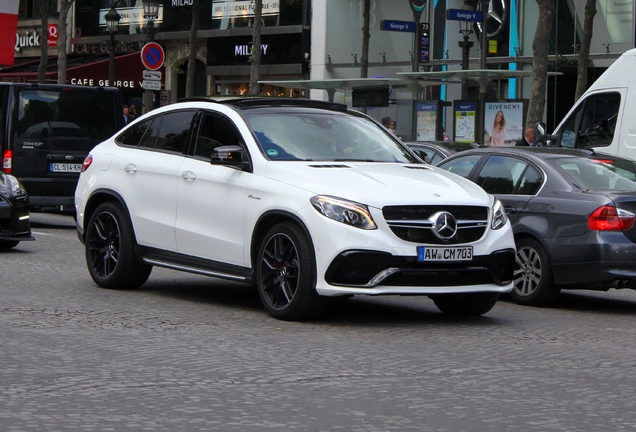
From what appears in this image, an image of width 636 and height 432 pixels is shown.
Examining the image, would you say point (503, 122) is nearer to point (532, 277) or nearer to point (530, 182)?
point (530, 182)

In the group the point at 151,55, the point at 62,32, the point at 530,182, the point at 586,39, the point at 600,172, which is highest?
the point at 62,32

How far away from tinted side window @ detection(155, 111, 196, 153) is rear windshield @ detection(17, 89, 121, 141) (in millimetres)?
8035

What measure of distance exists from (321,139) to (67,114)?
963cm

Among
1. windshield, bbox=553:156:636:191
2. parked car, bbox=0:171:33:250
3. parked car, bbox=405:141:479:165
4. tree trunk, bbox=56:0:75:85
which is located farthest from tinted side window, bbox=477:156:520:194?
tree trunk, bbox=56:0:75:85

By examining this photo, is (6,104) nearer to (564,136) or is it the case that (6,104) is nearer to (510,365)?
(564,136)

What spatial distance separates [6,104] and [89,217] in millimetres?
7525

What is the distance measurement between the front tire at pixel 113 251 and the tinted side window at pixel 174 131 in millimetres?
719

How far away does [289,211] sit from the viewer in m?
9.27

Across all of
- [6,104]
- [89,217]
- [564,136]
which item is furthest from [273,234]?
[6,104]

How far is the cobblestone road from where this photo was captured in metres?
6.04

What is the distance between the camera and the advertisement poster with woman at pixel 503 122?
2514 cm

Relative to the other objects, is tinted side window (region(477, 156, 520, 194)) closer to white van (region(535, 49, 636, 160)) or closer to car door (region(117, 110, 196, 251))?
car door (region(117, 110, 196, 251))

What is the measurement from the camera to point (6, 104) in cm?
1869

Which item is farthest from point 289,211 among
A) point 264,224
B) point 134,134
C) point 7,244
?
point 7,244
